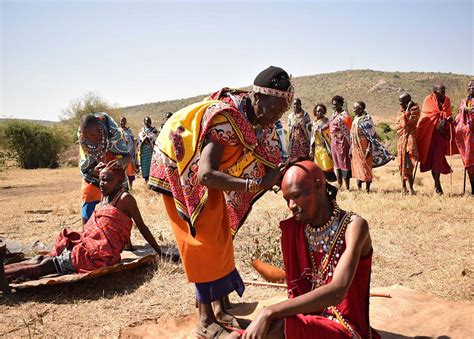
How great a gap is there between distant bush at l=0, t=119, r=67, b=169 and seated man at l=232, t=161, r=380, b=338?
78.3ft

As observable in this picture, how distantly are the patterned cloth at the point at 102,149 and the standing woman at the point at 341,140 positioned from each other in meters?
6.29

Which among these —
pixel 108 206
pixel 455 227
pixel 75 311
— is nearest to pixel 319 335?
pixel 75 311

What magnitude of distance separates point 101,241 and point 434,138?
7138mm

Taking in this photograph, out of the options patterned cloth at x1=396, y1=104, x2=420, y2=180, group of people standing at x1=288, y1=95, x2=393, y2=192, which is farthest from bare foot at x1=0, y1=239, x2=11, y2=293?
patterned cloth at x1=396, y1=104, x2=420, y2=180

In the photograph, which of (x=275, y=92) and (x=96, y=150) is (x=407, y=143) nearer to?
(x=96, y=150)

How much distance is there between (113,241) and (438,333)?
300 centimetres

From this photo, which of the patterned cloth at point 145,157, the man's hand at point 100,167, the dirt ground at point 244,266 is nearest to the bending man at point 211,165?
the dirt ground at point 244,266

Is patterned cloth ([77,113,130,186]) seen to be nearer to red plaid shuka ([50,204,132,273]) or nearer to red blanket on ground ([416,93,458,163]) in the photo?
red plaid shuka ([50,204,132,273])

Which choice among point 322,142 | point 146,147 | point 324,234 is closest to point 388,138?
point 322,142

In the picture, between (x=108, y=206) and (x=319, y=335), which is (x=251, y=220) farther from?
(x=319, y=335)

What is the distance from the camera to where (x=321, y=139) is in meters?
11.1

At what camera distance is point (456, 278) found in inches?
174

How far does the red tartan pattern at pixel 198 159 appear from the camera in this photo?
2973mm

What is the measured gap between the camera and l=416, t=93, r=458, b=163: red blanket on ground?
9.05 meters
